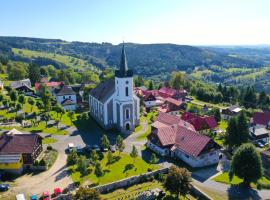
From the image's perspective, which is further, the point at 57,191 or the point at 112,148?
the point at 112,148

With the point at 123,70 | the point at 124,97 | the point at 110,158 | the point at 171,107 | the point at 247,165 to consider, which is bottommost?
the point at 171,107

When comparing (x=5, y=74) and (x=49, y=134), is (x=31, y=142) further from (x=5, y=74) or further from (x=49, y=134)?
(x=5, y=74)

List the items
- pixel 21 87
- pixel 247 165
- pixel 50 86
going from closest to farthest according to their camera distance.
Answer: pixel 247 165 → pixel 21 87 → pixel 50 86

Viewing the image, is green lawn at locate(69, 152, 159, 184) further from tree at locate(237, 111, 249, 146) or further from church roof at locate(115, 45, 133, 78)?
church roof at locate(115, 45, 133, 78)

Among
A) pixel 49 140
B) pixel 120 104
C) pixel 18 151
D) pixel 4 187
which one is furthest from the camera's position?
pixel 120 104

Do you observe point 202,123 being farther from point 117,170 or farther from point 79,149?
point 79,149

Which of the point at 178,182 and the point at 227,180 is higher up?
the point at 178,182

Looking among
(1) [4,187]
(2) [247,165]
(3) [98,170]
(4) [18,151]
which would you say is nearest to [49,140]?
(4) [18,151]
